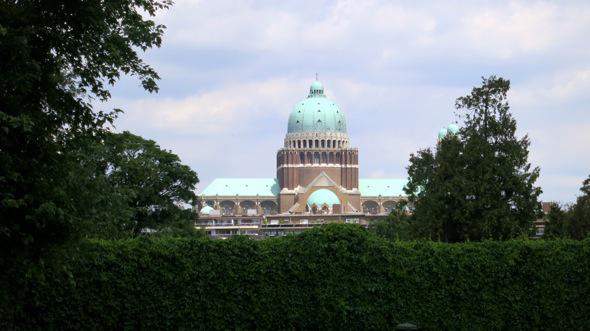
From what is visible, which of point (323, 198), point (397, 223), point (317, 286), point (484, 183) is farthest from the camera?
point (323, 198)

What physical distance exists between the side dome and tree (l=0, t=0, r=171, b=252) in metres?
173

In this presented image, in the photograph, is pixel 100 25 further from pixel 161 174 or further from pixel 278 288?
pixel 161 174

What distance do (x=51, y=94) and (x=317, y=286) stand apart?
1462cm

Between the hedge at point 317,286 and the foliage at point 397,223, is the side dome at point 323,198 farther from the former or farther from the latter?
the hedge at point 317,286

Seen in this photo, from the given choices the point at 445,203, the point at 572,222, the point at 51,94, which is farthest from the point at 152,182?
the point at 51,94

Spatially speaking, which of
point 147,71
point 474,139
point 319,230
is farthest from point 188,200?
point 147,71

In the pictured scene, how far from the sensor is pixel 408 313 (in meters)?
32.6

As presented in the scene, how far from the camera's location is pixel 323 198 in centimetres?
19438

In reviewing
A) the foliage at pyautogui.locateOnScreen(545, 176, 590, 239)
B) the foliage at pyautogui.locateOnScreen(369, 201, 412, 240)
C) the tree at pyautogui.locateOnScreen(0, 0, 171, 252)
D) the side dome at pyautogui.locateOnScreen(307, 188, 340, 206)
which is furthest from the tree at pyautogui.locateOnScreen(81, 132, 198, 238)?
the side dome at pyautogui.locateOnScreen(307, 188, 340, 206)

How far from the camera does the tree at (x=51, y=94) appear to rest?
18094 mm

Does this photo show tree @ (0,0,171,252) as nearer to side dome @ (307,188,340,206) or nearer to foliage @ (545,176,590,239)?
foliage @ (545,176,590,239)

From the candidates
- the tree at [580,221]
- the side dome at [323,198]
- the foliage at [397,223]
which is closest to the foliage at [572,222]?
the tree at [580,221]

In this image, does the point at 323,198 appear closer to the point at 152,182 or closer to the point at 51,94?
the point at 152,182

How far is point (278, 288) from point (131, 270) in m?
4.39
